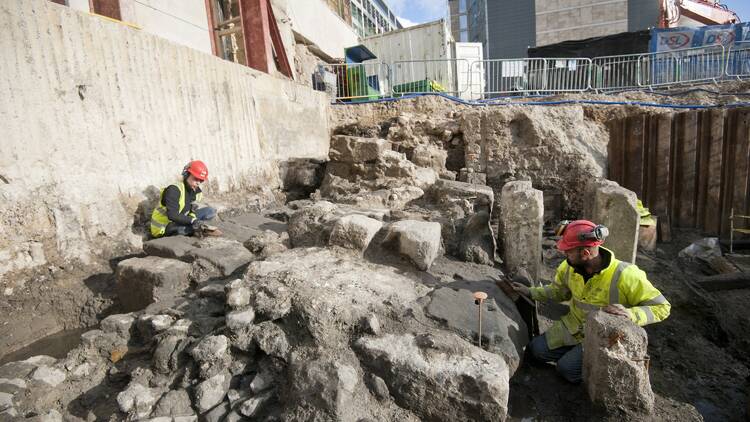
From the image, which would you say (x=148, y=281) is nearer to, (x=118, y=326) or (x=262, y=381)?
(x=118, y=326)

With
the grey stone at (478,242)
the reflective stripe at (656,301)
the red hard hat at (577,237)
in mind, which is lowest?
the reflective stripe at (656,301)

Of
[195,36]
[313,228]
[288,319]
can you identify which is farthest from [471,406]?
[195,36]

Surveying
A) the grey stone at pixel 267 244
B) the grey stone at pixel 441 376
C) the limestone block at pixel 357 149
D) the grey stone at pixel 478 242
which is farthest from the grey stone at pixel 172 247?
the limestone block at pixel 357 149

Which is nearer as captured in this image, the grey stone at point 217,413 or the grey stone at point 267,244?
the grey stone at point 217,413

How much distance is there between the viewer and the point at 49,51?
3748mm

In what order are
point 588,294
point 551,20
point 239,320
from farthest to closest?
point 551,20 < point 588,294 < point 239,320

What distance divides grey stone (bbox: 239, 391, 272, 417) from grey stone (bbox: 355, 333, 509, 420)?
0.64 metres

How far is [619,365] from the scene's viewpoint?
2.33 meters

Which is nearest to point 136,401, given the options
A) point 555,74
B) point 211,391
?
point 211,391

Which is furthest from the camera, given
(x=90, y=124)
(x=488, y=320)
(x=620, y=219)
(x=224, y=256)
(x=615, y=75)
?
(x=615, y=75)

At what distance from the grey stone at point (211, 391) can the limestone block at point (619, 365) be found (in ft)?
7.95

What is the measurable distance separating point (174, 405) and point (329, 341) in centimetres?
104

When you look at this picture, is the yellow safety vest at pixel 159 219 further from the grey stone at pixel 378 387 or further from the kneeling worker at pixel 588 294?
the kneeling worker at pixel 588 294

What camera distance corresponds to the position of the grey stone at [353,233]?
11.6 ft
